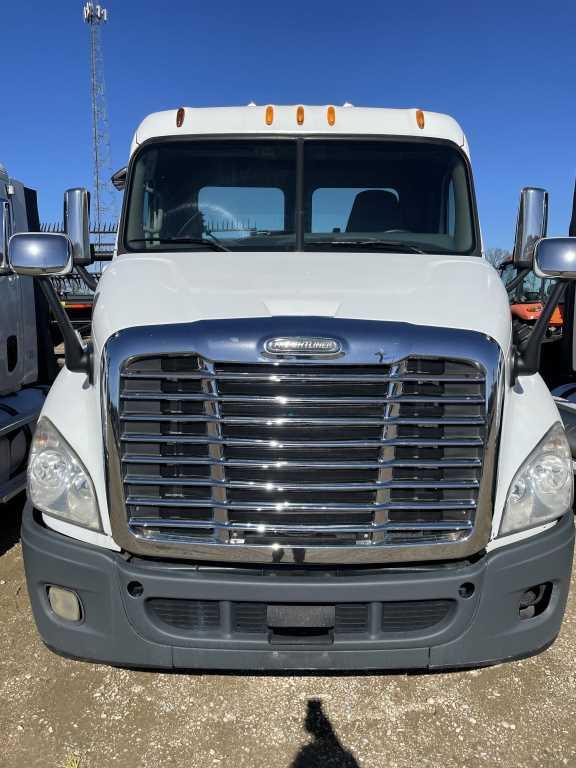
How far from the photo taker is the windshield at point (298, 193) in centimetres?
365

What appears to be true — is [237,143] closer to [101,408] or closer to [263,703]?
[101,408]

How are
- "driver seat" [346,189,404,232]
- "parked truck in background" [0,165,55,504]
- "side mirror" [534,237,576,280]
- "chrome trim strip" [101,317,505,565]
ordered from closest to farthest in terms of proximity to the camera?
"chrome trim strip" [101,317,505,565], "side mirror" [534,237,576,280], "driver seat" [346,189,404,232], "parked truck in background" [0,165,55,504]

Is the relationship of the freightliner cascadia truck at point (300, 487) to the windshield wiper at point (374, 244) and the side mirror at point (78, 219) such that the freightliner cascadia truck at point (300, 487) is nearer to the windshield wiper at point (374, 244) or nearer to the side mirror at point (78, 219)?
the windshield wiper at point (374, 244)

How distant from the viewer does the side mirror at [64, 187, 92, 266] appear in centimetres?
390

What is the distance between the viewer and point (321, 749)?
2.81 meters

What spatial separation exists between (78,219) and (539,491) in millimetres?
2970

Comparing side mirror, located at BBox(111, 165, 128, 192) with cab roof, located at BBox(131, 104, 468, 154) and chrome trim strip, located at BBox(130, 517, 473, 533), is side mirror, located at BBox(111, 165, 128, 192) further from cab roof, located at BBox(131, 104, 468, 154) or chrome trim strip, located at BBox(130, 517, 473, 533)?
chrome trim strip, located at BBox(130, 517, 473, 533)

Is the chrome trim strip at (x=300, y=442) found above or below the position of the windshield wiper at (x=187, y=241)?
below

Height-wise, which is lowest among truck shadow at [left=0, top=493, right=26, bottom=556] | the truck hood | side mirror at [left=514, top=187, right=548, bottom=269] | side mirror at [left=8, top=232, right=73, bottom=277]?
truck shadow at [left=0, top=493, right=26, bottom=556]

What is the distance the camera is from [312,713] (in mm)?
3031

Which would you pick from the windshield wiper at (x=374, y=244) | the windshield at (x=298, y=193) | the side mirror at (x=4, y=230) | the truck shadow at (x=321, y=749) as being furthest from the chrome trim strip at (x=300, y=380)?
the side mirror at (x=4, y=230)

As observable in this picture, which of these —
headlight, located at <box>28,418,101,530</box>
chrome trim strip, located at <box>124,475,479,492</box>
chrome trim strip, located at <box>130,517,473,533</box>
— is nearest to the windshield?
headlight, located at <box>28,418,101,530</box>

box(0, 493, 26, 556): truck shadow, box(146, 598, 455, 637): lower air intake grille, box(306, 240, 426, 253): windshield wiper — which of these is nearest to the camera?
box(146, 598, 455, 637): lower air intake grille

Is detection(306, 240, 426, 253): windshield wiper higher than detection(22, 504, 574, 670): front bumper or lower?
higher
